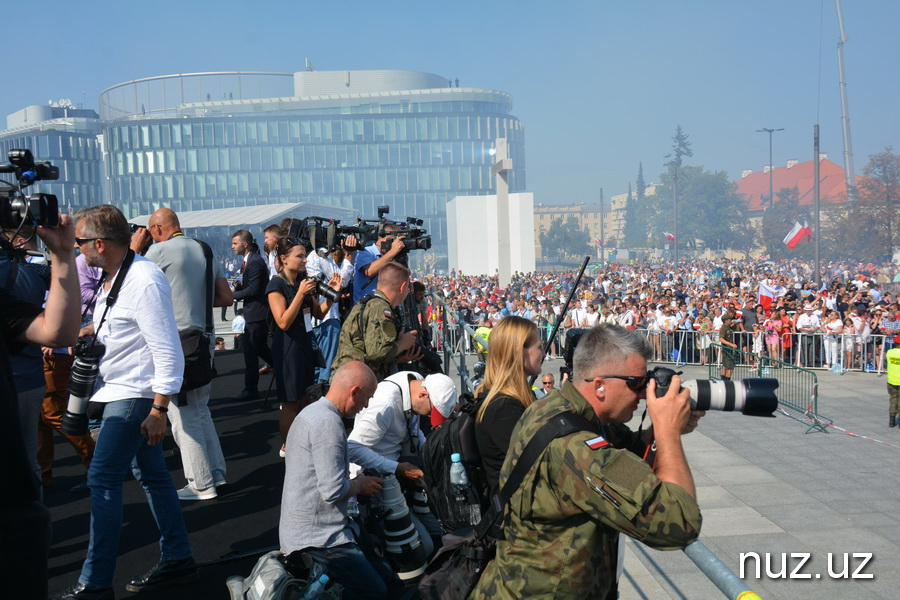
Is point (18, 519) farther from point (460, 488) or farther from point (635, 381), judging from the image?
point (460, 488)

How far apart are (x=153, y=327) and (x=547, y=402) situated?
223cm

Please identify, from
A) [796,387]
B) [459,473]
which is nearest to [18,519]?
[459,473]

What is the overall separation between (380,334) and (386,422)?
683 millimetres

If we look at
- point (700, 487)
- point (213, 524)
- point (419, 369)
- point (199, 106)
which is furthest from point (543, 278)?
point (199, 106)

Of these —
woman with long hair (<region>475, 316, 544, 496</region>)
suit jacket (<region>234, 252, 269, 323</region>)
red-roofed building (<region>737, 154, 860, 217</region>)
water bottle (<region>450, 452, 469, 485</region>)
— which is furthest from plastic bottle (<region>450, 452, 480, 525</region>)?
red-roofed building (<region>737, 154, 860, 217</region>)

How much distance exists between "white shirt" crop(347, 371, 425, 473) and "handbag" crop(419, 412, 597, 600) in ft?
5.66

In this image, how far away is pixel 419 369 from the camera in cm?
707

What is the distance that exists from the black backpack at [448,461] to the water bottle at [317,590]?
0.66 m

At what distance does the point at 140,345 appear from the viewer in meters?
3.74

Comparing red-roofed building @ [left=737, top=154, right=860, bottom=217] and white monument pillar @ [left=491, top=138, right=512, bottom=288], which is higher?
red-roofed building @ [left=737, top=154, right=860, bottom=217]

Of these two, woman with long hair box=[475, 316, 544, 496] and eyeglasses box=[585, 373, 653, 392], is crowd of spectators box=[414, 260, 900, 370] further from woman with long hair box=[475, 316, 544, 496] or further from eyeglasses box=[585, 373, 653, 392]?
eyeglasses box=[585, 373, 653, 392]

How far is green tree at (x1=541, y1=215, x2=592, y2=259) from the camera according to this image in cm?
10256

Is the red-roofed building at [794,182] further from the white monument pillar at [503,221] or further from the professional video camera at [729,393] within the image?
the professional video camera at [729,393]

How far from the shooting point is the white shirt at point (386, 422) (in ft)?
14.8
